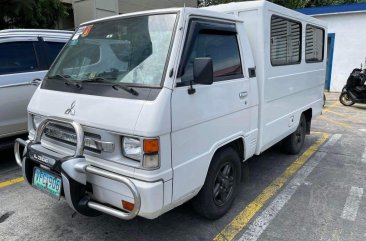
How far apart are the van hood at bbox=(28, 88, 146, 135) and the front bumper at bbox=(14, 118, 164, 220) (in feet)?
0.40

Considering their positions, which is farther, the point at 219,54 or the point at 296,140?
the point at 296,140

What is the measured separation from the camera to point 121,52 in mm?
3008

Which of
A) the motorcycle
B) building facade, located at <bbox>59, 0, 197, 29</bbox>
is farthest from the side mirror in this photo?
building facade, located at <bbox>59, 0, 197, 29</bbox>

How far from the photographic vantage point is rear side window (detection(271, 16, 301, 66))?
4070 millimetres

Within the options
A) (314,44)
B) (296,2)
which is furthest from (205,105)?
(296,2)

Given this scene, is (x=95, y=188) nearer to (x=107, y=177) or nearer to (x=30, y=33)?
(x=107, y=177)

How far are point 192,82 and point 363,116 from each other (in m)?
8.19

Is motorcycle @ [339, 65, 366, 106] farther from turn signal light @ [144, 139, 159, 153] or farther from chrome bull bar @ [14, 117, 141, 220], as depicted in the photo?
chrome bull bar @ [14, 117, 141, 220]

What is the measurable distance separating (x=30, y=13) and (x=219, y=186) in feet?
25.2

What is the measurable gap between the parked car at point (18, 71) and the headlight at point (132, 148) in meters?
2.98

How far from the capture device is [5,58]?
474cm

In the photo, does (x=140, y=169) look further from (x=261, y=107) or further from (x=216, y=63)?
(x=261, y=107)

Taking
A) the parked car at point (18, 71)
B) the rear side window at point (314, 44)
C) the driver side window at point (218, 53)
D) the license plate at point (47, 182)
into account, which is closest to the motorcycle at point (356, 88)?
the rear side window at point (314, 44)

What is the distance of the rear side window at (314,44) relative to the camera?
5.33 m
